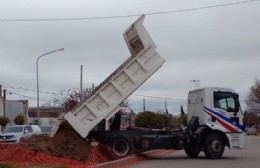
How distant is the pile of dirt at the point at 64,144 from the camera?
2145cm

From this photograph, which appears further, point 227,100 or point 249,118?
point 249,118

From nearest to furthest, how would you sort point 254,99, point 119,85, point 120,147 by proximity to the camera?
point 119,85
point 120,147
point 254,99

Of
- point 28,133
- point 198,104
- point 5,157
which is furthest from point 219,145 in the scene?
point 28,133

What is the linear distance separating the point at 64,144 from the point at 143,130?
419 cm

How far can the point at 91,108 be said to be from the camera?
74.0 feet

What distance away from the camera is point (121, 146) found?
23.9m

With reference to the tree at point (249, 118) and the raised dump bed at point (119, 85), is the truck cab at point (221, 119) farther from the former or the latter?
the raised dump bed at point (119, 85)

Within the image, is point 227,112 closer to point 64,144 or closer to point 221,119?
point 221,119

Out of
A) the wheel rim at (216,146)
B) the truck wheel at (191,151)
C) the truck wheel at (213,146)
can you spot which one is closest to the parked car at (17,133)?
the truck wheel at (191,151)

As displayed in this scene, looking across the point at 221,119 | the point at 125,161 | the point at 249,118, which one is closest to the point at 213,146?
the point at 221,119

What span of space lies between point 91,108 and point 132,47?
3340 mm

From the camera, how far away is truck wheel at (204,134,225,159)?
80.8 ft

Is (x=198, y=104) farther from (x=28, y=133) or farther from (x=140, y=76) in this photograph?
(x=28, y=133)

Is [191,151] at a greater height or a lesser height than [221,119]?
lesser
